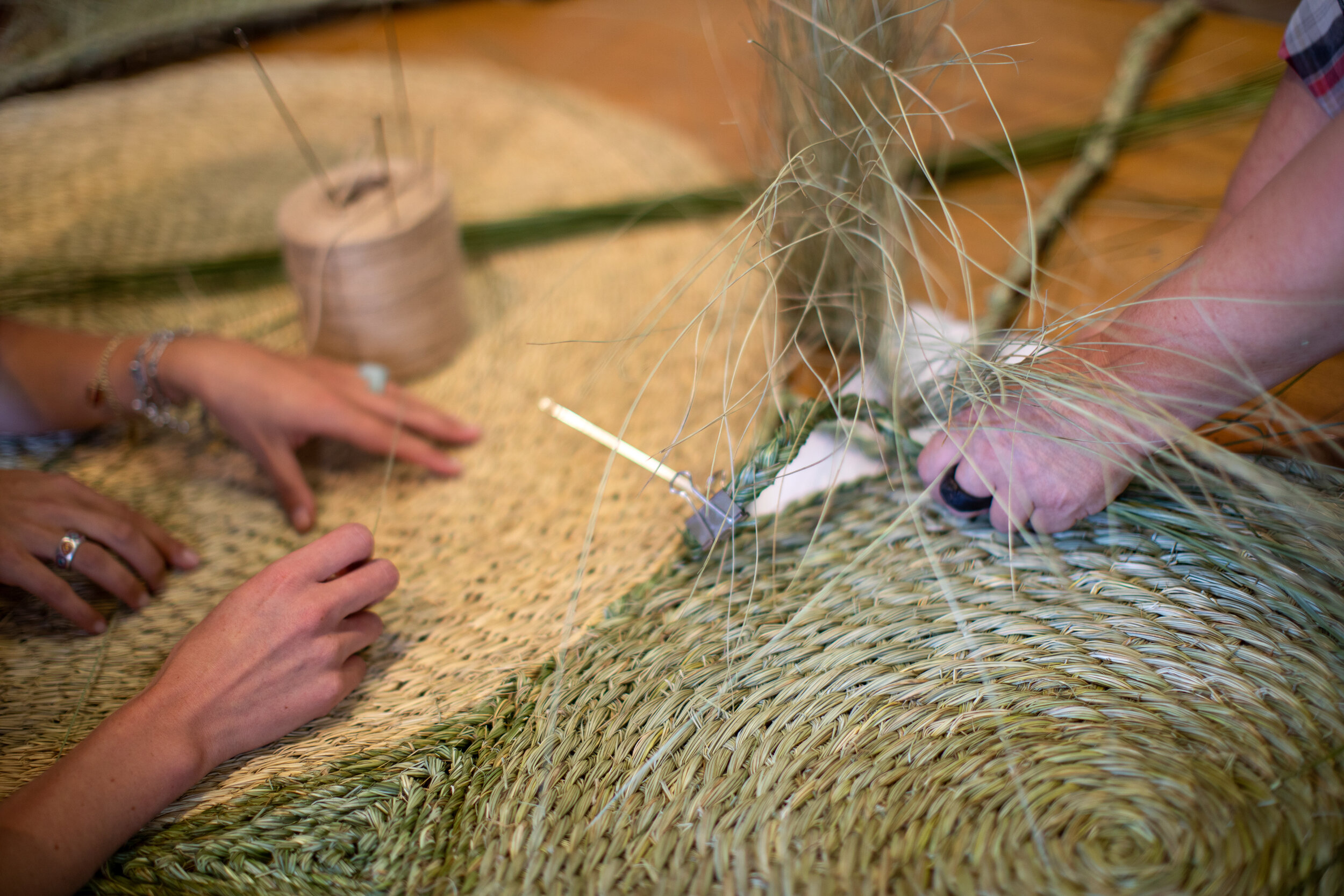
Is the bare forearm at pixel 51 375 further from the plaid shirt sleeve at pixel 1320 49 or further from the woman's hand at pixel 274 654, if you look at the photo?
the plaid shirt sleeve at pixel 1320 49

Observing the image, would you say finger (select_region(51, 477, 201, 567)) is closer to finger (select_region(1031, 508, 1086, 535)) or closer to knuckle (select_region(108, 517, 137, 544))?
knuckle (select_region(108, 517, 137, 544))

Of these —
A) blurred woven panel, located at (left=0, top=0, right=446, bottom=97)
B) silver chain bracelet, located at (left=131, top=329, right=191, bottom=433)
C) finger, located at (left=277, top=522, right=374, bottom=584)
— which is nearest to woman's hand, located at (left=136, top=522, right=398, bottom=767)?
finger, located at (left=277, top=522, right=374, bottom=584)

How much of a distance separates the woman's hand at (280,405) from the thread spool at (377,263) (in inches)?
3.7

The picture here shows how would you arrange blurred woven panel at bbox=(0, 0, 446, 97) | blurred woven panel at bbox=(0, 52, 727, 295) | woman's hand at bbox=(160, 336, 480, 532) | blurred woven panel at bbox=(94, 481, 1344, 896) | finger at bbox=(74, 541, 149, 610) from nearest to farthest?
1. blurred woven panel at bbox=(94, 481, 1344, 896)
2. finger at bbox=(74, 541, 149, 610)
3. woman's hand at bbox=(160, 336, 480, 532)
4. blurred woven panel at bbox=(0, 52, 727, 295)
5. blurred woven panel at bbox=(0, 0, 446, 97)

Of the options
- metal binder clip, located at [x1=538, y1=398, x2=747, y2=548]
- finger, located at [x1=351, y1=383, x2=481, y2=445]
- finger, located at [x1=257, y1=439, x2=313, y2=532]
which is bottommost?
finger, located at [x1=257, y1=439, x2=313, y2=532]

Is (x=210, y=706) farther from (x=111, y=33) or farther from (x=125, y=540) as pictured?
(x=111, y=33)

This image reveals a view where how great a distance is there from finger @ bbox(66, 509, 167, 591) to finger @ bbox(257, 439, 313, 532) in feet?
0.35

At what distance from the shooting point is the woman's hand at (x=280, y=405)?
0.73 metres

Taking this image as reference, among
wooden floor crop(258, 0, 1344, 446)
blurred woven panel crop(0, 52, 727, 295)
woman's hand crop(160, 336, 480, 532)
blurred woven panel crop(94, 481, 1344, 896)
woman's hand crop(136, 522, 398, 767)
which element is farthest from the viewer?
blurred woven panel crop(0, 52, 727, 295)

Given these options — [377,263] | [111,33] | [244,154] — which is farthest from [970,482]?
[111,33]

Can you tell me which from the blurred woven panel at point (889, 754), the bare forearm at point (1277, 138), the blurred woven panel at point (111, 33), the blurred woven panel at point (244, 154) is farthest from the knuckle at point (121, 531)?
the blurred woven panel at point (111, 33)

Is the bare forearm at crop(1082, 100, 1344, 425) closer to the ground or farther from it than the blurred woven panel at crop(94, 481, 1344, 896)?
farther from it

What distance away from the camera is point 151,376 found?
752 mm

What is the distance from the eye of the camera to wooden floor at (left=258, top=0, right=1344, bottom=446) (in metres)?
0.93
